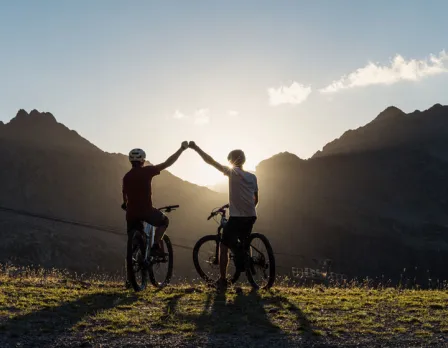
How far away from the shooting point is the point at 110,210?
98750mm

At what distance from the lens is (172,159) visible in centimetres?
984

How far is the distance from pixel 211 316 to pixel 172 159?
381cm

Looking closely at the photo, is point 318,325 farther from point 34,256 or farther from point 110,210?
point 110,210

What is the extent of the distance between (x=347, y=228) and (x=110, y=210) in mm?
54227

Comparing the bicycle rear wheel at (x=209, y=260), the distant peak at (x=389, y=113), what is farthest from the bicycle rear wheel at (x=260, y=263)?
the distant peak at (x=389, y=113)

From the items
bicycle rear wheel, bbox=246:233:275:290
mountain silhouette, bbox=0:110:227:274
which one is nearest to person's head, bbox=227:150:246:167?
bicycle rear wheel, bbox=246:233:275:290

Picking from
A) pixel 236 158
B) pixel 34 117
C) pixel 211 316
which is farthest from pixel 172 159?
pixel 34 117

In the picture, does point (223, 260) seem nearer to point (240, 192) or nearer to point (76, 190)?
A: point (240, 192)

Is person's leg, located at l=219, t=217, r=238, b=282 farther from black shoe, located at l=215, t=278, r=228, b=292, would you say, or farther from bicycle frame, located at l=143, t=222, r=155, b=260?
bicycle frame, located at l=143, t=222, r=155, b=260

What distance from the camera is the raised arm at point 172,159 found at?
9.70 m

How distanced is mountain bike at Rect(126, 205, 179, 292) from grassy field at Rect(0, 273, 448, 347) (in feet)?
1.12

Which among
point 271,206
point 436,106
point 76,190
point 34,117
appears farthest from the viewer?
point 436,106

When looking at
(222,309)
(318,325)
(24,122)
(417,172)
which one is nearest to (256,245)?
(222,309)

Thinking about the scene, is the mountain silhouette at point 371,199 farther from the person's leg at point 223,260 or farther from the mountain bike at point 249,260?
the person's leg at point 223,260
